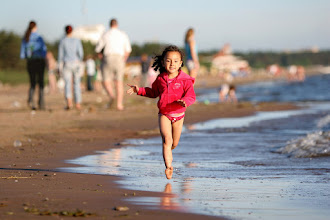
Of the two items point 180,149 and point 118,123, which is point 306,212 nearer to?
point 180,149

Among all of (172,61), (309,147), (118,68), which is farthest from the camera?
(118,68)

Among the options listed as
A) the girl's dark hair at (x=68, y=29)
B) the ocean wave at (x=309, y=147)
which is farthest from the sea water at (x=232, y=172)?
the girl's dark hair at (x=68, y=29)

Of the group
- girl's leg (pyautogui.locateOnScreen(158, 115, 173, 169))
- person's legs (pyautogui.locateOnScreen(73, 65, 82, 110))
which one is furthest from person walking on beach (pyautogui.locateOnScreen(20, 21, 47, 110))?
girl's leg (pyautogui.locateOnScreen(158, 115, 173, 169))

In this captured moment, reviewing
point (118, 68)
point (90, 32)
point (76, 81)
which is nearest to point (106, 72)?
point (118, 68)

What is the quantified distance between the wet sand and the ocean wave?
2.54m

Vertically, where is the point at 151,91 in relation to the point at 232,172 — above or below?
above

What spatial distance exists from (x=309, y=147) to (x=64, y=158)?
11.0 ft

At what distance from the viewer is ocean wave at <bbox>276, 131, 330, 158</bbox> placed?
347 inches

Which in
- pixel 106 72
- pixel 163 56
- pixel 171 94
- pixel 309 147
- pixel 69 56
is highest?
pixel 69 56

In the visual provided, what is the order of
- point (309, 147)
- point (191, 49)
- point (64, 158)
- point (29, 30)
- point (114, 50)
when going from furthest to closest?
point (191, 49) → point (114, 50) → point (29, 30) → point (309, 147) → point (64, 158)

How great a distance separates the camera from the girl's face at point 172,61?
6613 millimetres

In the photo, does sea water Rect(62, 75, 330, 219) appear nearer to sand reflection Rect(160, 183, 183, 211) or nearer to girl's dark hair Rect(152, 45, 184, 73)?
sand reflection Rect(160, 183, 183, 211)

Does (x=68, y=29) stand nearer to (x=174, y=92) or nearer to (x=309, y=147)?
(x=309, y=147)

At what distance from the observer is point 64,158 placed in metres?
8.05
